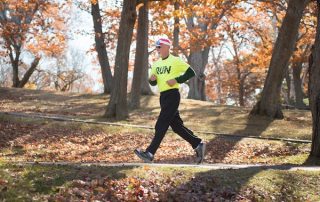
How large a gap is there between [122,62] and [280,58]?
238 inches

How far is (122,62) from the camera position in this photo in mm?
17516

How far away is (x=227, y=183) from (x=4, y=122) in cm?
962

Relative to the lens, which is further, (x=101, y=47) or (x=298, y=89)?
(x=298, y=89)

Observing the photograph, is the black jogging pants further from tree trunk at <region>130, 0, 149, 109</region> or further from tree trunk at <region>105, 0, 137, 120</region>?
tree trunk at <region>130, 0, 149, 109</region>

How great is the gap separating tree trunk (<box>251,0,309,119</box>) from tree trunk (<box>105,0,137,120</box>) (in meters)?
5.61

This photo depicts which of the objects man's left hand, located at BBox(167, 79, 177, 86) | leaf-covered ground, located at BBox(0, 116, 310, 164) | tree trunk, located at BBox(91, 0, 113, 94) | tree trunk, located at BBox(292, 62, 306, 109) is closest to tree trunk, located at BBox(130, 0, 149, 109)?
leaf-covered ground, located at BBox(0, 116, 310, 164)

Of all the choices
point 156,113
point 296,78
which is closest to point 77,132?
point 156,113

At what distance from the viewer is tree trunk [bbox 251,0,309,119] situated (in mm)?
18109

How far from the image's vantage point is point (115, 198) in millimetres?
6551

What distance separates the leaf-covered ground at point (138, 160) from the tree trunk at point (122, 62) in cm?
88

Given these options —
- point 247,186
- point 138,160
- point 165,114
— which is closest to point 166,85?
point 165,114

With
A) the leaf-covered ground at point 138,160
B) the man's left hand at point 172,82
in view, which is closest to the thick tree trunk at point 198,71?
the leaf-covered ground at point 138,160

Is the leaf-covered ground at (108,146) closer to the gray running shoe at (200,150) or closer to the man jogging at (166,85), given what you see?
the gray running shoe at (200,150)

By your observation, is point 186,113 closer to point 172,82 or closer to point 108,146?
point 108,146
